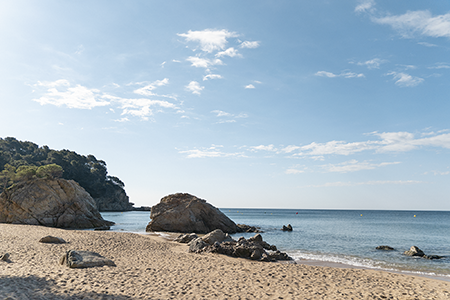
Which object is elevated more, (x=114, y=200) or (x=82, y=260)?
(x=82, y=260)

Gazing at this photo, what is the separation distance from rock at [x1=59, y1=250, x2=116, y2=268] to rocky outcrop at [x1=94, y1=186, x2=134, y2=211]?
102 metres

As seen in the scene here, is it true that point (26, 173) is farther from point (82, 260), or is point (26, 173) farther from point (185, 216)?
point (82, 260)

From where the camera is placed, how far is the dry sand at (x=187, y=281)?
28.6 ft

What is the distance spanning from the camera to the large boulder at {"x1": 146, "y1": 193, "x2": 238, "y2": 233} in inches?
1488

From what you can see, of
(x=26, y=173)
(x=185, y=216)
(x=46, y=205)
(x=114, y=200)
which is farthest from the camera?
(x=114, y=200)

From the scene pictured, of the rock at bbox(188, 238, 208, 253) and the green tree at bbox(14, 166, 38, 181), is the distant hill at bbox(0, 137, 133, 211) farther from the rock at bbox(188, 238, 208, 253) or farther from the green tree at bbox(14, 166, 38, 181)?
the rock at bbox(188, 238, 208, 253)

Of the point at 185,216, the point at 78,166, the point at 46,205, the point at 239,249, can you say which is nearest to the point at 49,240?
the point at 239,249

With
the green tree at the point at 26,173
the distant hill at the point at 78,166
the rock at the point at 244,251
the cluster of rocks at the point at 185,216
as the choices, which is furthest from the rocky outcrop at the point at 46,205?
the distant hill at the point at 78,166

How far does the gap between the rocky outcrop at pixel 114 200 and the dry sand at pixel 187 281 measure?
101236 mm

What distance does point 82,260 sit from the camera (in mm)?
11930

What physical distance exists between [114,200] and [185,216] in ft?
293

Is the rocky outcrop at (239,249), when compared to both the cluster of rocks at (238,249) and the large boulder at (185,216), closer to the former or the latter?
the cluster of rocks at (238,249)

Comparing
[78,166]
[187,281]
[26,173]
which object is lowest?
[187,281]

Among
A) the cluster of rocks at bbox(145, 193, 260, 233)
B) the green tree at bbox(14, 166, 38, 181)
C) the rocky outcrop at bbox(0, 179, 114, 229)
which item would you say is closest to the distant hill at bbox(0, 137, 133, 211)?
the green tree at bbox(14, 166, 38, 181)
